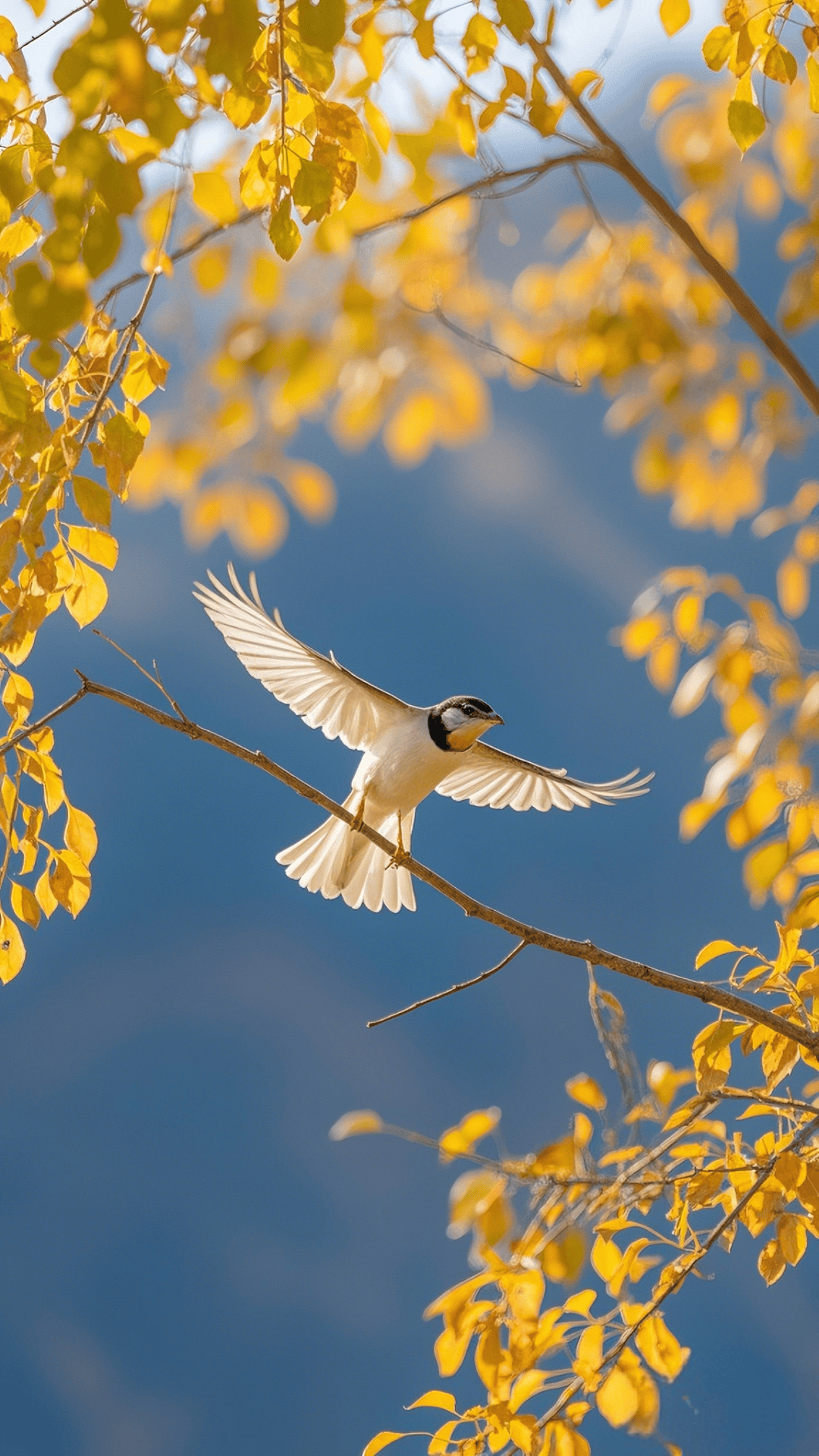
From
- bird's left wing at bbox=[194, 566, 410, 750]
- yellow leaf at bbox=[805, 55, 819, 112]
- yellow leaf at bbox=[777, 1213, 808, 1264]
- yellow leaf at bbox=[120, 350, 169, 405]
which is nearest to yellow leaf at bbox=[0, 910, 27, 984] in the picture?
yellow leaf at bbox=[120, 350, 169, 405]

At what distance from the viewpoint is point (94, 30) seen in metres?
0.82

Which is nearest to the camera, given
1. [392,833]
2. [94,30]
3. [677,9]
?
[94,30]

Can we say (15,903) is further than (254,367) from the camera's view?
No

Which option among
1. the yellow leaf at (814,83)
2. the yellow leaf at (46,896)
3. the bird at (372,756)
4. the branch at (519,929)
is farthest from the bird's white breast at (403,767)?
the yellow leaf at (814,83)

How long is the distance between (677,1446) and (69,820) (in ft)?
4.23

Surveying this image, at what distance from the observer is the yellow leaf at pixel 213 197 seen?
1.16m

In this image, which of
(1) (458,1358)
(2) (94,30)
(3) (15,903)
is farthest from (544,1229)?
(2) (94,30)

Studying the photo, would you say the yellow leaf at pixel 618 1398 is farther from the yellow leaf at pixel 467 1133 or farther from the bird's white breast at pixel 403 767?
the bird's white breast at pixel 403 767

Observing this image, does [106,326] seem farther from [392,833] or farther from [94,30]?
[392,833]

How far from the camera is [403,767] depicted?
2559 mm

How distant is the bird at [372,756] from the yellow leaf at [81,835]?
0.93 meters

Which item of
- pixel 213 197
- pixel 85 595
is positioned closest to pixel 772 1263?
pixel 85 595

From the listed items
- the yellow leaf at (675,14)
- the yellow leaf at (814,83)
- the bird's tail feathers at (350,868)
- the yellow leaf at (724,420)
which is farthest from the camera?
the bird's tail feathers at (350,868)

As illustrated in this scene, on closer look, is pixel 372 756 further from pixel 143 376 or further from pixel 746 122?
pixel 746 122
